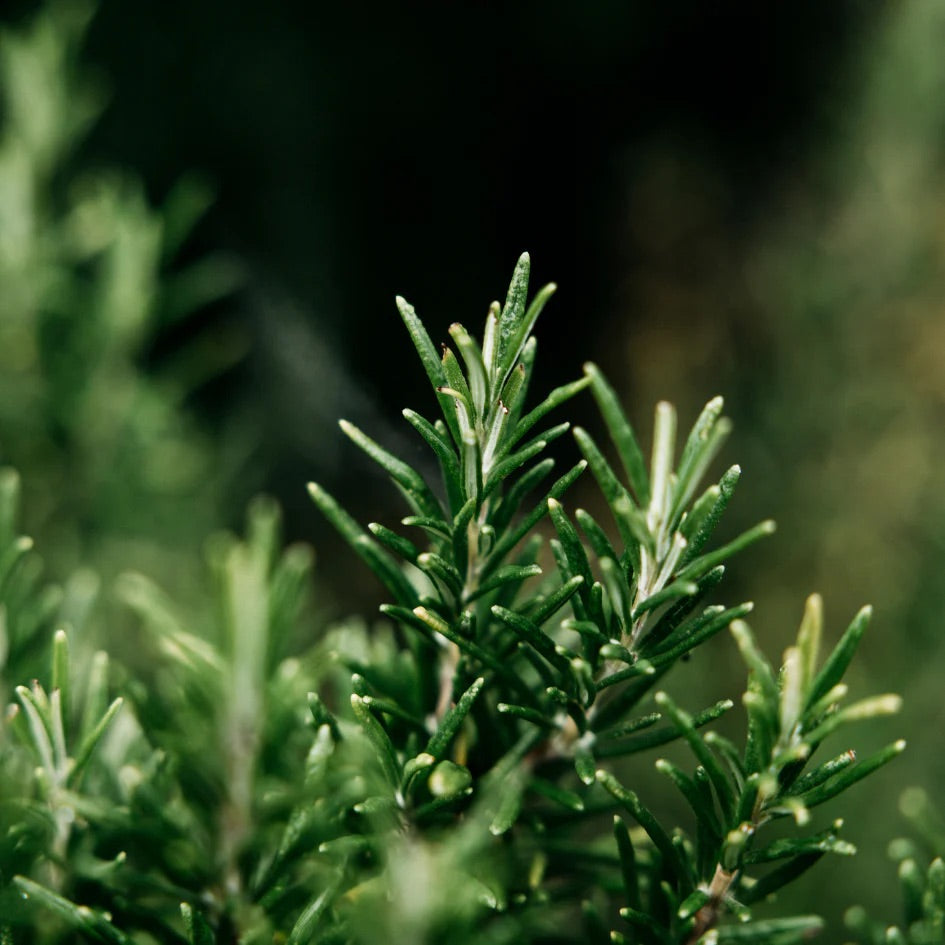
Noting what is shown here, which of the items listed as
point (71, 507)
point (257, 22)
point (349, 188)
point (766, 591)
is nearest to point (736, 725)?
point (766, 591)

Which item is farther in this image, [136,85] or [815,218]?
[815,218]

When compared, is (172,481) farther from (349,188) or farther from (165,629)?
(349,188)

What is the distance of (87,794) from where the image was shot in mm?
338

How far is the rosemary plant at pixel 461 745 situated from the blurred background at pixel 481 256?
12.9 inches

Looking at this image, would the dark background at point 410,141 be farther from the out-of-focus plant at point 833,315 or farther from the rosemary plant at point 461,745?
the rosemary plant at point 461,745

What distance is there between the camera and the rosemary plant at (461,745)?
0.26 m

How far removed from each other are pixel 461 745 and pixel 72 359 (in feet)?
1.68

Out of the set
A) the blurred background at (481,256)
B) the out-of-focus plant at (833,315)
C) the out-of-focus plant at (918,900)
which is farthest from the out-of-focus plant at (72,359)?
the out-of-focus plant at (833,315)

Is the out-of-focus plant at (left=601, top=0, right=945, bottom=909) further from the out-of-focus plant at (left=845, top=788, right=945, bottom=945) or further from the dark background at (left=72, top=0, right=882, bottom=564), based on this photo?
the out-of-focus plant at (left=845, top=788, right=945, bottom=945)

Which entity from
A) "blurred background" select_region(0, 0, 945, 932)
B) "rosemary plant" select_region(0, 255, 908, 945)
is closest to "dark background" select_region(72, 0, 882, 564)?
"blurred background" select_region(0, 0, 945, 932)

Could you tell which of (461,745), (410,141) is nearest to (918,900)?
(461,745)

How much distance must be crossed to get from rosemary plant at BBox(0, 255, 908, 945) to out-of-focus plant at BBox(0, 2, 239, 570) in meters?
0.33

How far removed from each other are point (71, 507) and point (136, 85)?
0.61m

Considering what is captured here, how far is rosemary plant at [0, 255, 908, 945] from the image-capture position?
0.84ft
